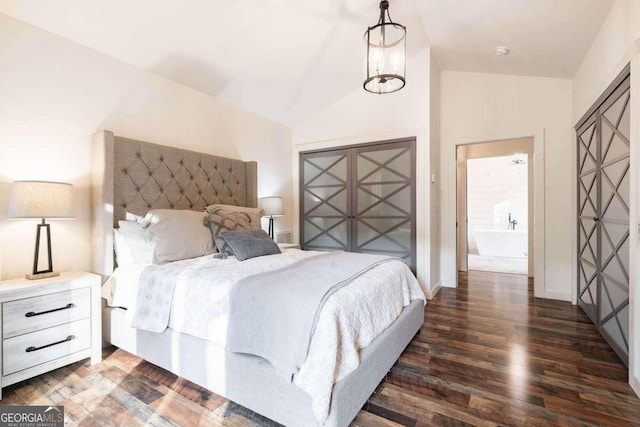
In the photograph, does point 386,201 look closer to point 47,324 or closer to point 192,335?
point 192,335

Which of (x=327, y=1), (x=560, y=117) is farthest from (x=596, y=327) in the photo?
(x=327, y=1)

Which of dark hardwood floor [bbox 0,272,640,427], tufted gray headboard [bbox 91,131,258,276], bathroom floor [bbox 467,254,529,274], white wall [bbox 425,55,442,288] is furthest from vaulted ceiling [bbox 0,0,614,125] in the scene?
bathroom floor [bbox 467,254,529,274]

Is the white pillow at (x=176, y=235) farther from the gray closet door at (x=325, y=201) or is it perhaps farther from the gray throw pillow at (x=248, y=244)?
the gray closet door at (x=325, y=201)

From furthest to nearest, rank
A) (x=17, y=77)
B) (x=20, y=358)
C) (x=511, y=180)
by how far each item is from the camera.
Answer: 1. (x=511, y=180)
2. (x=17, y=77)
3. (x=20, y=358)

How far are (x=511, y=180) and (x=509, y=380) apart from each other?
21.4 ft

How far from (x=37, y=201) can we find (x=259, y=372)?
1682 mm

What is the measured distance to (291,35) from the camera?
9.12 feet

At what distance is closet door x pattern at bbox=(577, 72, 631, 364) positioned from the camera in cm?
205

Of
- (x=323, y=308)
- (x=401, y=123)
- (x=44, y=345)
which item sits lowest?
(x=44, y=345)

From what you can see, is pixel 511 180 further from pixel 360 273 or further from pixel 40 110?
pixel 40 110

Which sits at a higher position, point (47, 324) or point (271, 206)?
point (271, 206)

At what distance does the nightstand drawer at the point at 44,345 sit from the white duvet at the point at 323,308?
27 cm

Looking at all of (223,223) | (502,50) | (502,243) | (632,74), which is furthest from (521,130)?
(502,243)

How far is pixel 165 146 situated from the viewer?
2820 millimetres
